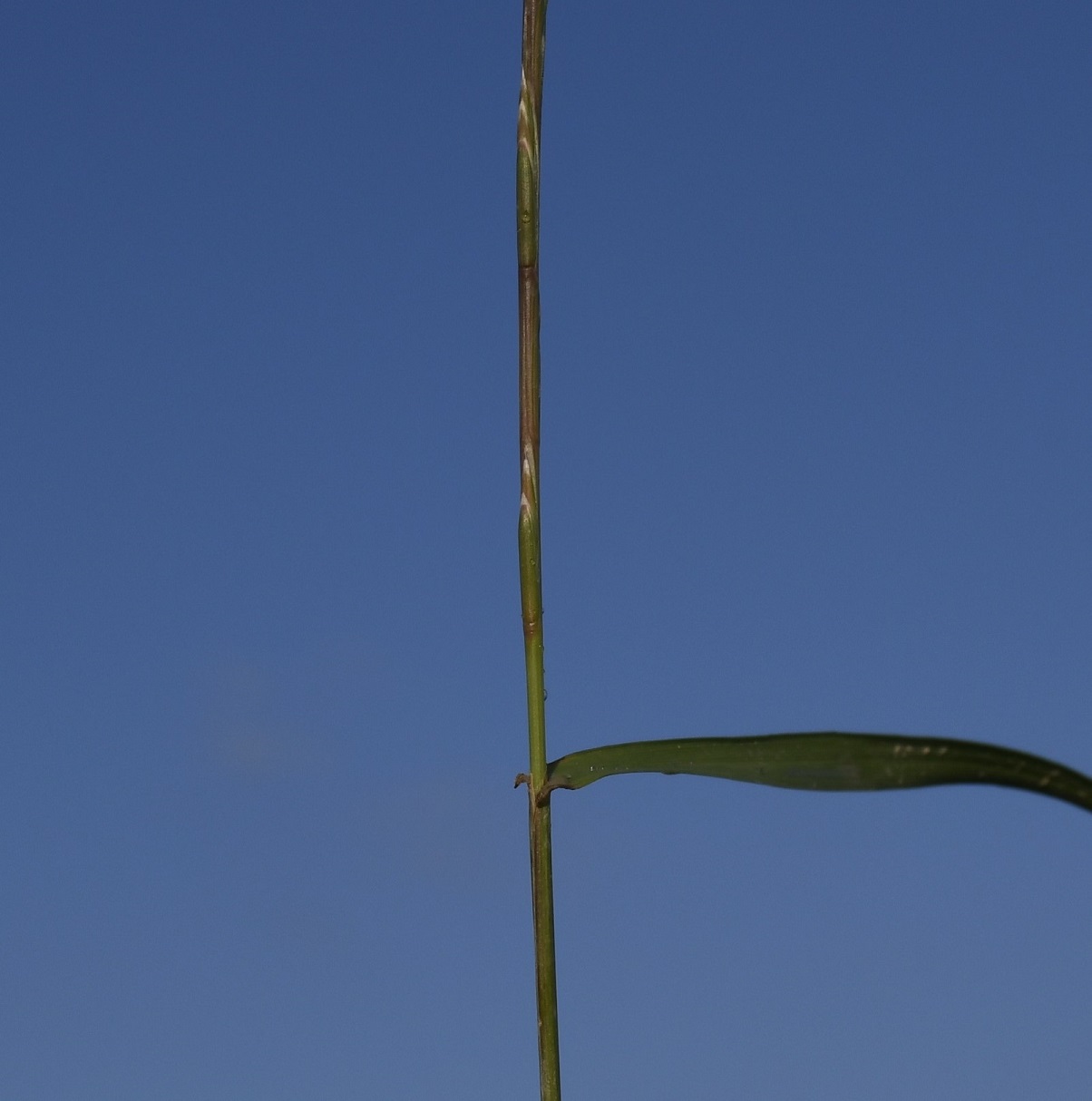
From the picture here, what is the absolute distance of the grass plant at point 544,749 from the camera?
22.7 inches

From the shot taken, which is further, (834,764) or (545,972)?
(545,972)

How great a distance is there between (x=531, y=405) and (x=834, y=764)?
0.30m

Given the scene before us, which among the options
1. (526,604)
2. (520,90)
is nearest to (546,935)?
(526,604)

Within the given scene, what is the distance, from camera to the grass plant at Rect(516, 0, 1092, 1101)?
0.58 metres

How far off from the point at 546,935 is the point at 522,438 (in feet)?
0.86

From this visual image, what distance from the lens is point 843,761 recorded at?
56cm

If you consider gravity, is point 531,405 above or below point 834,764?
above

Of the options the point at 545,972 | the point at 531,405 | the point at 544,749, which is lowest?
the point at 545,972

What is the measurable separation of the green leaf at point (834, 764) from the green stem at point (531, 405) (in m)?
0.02

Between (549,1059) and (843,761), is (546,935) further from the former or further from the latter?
(843,761)

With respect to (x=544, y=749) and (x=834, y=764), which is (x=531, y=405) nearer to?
(x=544, y=749)

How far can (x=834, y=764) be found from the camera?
571mm

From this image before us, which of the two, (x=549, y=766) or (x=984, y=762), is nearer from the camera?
(x=984, y=762)

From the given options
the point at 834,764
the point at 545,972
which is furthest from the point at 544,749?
the point at 834,764
